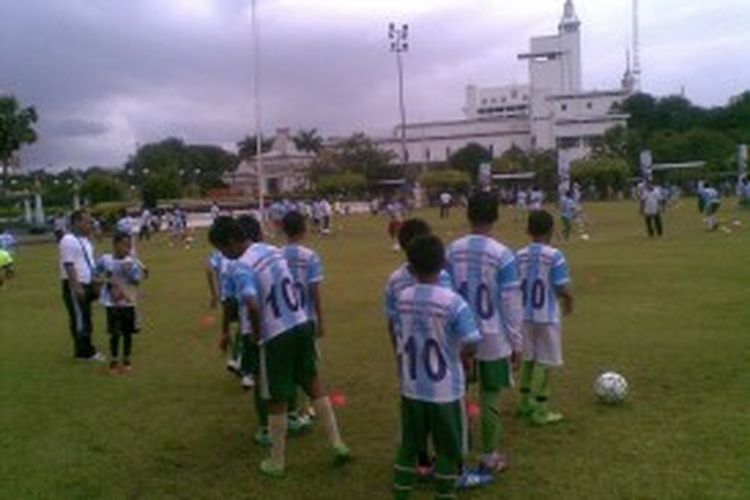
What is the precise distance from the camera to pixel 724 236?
1127 inches

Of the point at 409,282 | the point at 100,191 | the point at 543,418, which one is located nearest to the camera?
the point at 409,282

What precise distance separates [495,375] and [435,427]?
3.50 ft

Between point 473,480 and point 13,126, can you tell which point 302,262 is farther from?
point 13,126

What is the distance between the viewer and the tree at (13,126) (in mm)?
56375

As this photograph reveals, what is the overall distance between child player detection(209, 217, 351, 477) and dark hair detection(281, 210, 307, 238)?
560mm

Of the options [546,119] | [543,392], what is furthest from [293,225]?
[546,119]

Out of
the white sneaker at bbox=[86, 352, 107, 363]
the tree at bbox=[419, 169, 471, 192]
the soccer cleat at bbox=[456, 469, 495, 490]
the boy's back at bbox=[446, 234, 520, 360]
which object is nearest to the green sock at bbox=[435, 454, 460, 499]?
the soccer cleat at bbox=[456, 469, 495, 490]

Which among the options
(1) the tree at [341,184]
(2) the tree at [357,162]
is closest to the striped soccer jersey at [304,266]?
(1) the tree at [341,184]

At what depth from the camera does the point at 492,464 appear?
6629 millimetres

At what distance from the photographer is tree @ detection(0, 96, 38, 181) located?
56375 millimetres

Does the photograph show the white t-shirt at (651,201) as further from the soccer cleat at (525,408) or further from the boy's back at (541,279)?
the boy's back at (541,279)

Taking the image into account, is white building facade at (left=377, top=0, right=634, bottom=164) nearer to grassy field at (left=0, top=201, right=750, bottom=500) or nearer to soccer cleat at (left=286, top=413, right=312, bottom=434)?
grassy field at (left=0, top=201, right=750, bottom=500)

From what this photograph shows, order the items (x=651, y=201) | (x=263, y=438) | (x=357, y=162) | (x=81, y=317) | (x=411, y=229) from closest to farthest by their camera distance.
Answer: (x=411, y=229) < (x=263, y=438) < (x=81, y=317) < (x=651, y=201) < (x=357, y=162)

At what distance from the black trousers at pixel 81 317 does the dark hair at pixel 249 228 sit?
4.50 m
